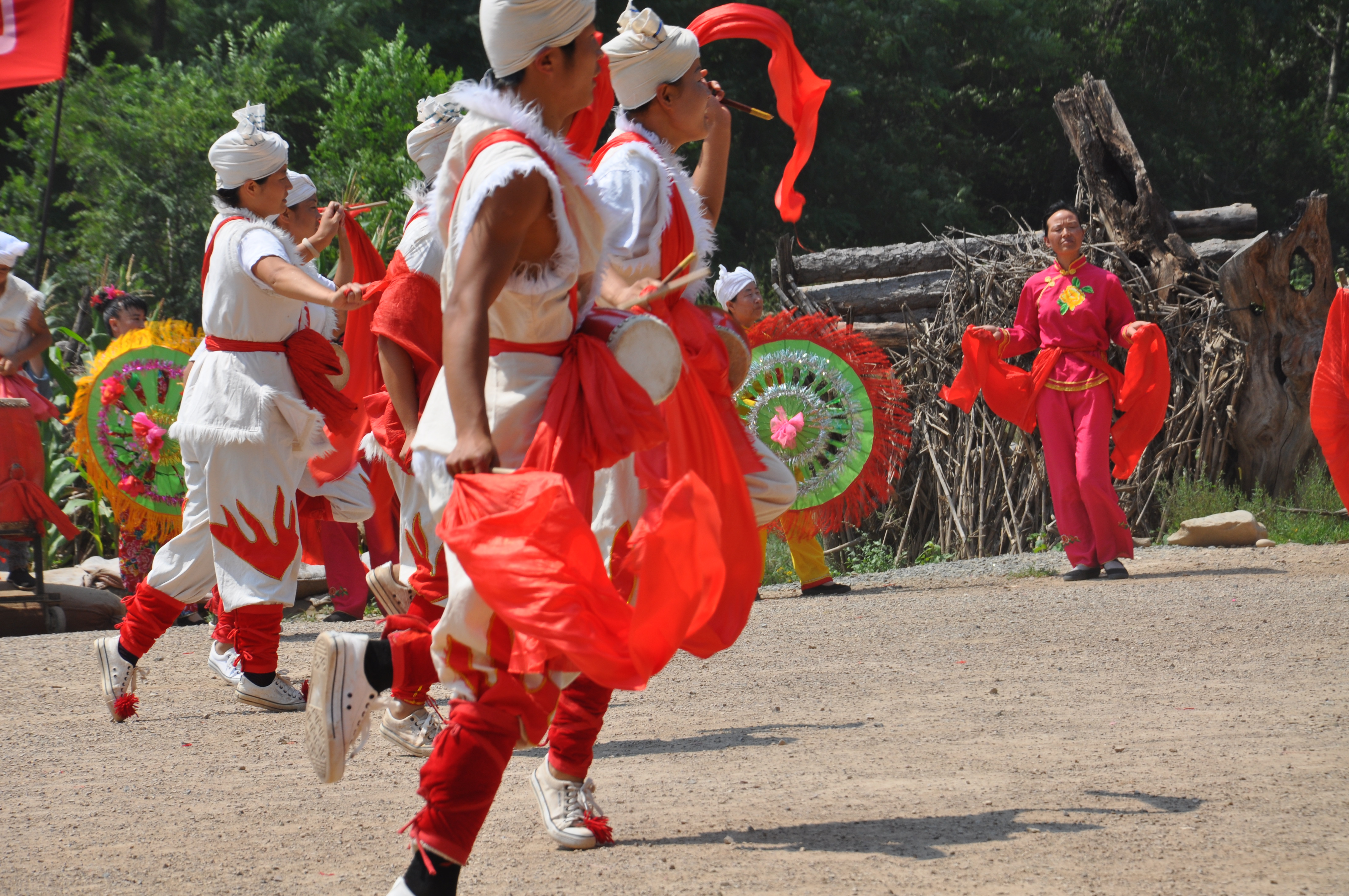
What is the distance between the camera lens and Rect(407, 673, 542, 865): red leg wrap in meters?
2.28

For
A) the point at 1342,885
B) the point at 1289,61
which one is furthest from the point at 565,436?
the point at 1289,61

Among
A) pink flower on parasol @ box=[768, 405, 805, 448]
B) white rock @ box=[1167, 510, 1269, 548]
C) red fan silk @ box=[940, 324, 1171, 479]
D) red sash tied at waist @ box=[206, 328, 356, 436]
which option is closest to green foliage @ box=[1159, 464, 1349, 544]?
white rock @ box=[1167, 510, 1269, 548]

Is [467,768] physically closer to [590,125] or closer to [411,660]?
[411,660]

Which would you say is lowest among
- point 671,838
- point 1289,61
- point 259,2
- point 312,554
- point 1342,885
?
point 312,554

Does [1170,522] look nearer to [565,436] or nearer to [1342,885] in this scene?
[1342,885]

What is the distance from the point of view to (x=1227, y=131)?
75.4ft

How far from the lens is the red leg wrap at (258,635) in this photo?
459 cm

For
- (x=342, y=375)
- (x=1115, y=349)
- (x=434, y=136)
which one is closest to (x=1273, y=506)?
(x=1115, y=349)

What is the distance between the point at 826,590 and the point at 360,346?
3671 mm

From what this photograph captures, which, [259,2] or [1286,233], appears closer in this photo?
[1286,233]

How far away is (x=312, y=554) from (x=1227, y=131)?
20.9 m

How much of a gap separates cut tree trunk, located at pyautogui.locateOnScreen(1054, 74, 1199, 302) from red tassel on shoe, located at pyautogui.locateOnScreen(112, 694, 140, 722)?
709 cm

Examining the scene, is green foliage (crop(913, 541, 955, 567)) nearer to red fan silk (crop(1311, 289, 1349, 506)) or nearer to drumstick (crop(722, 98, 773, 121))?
red fan silk (crop(1311, 289, 1349, 506))

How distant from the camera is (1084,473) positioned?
290 inches
